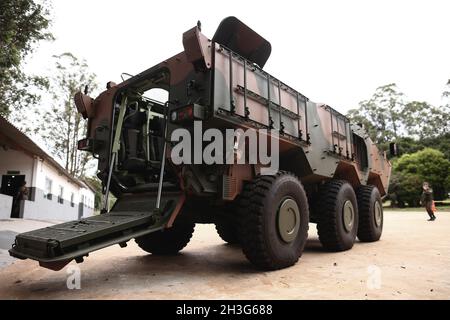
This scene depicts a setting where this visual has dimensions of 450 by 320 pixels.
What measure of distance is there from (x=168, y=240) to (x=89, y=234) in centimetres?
250

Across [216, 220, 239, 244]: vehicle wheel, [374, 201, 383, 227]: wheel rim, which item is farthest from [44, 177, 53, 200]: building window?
[374, 201, 383, 227]: wheel rim

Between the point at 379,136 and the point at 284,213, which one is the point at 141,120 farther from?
the point at 379,136

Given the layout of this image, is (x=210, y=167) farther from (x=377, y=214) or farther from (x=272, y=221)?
(x=377, y=214)

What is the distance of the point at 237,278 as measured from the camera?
12.1 ft

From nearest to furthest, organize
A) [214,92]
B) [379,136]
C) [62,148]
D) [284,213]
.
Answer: [214,92] → [284,213] → [62,148] → [379,136]

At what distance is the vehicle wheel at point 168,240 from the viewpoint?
539cm

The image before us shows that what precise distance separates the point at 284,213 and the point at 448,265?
6.95 feet

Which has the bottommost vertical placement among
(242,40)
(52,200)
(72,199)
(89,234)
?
(89,234)

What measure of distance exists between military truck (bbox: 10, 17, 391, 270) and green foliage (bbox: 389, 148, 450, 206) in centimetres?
2739

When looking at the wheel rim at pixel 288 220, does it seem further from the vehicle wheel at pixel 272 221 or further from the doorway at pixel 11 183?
the doorway at pixel 11 183


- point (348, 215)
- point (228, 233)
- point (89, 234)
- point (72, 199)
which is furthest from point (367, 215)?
point (72, 199)

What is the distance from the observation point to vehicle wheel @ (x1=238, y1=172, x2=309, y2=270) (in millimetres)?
3771

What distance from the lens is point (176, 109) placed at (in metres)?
3.79

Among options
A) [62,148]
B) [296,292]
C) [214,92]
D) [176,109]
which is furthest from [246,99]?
[62,148]
